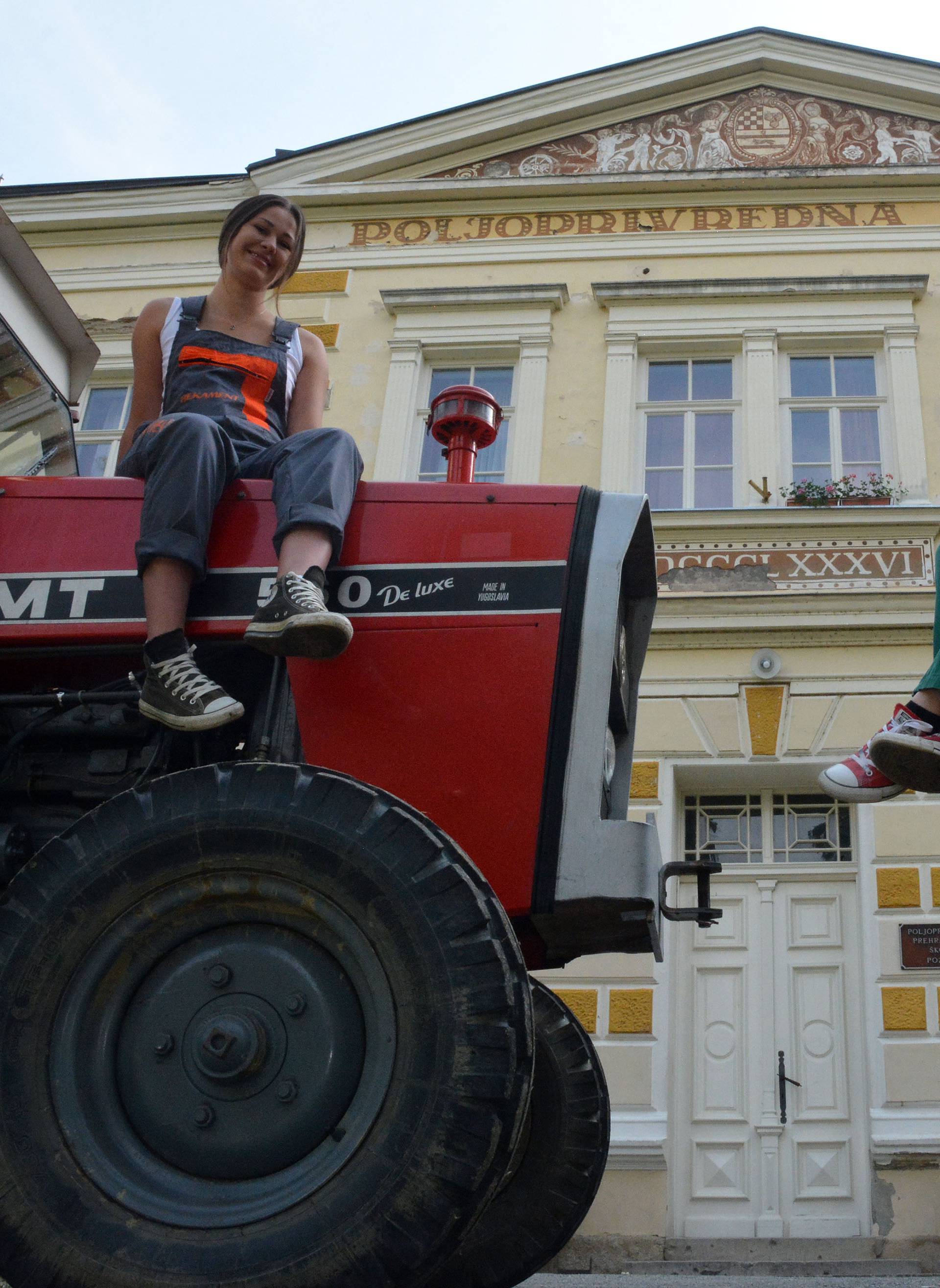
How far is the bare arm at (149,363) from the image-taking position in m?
3.24

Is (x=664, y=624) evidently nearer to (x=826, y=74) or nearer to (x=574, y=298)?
(x=574, y=298)

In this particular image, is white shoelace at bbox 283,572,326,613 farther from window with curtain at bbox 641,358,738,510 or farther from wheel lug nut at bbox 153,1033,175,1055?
window with curtain at bbox 641,358,738,510

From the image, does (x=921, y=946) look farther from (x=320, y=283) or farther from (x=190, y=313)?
(x=320, y=283)

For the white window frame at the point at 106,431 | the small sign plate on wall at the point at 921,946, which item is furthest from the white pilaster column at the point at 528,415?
the small sign plate on wall at the point at 921,946

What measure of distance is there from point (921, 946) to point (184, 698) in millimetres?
7785

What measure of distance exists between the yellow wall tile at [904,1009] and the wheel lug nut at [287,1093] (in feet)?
24.6

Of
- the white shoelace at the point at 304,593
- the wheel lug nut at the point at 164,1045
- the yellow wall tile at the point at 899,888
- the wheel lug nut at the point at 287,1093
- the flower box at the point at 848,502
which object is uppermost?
the flower box at the point at 848,502

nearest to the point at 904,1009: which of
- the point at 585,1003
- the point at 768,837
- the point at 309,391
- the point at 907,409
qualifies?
the point at 768,837

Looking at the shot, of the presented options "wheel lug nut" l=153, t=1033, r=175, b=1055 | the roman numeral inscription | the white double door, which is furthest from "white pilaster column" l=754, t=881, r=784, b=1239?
"wheel lug nut" l=153, t=1033, r=175, b=1055

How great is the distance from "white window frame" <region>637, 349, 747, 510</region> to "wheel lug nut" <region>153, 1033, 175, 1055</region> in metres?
9.29

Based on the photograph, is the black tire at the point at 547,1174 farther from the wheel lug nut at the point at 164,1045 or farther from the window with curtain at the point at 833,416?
the window with curtain at the point at 833,416

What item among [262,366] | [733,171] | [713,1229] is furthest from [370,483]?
[733,171]

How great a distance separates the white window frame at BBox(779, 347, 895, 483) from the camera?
11258 mm

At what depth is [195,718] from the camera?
2359 millimetres
